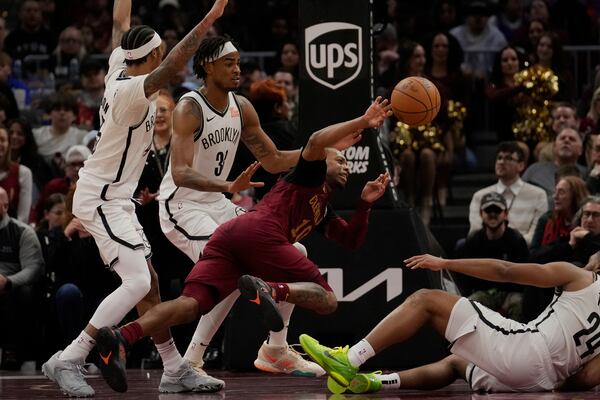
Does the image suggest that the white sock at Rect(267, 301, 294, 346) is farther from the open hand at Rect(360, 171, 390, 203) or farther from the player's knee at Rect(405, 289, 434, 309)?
the player's knee at Rect(405, 289, 434, 309)

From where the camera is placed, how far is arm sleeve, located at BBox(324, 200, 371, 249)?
9.23m

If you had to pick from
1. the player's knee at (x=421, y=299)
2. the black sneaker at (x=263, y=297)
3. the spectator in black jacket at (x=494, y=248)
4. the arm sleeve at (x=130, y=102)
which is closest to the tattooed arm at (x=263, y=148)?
the arm sleeve at (x=130, y=102)

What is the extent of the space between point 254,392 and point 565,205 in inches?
158

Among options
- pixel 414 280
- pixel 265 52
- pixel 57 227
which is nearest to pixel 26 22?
pixel 265 52

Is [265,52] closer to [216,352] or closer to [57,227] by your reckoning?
[57,227]

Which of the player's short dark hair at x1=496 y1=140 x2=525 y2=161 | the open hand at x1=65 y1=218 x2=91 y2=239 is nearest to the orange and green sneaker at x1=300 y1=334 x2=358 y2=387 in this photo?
the open hand at x1=65 y1=218 x2=91 y2=239

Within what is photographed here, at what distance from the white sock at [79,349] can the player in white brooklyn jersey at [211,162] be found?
997mm

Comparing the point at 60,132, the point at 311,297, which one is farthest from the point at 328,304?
the point at 60,132

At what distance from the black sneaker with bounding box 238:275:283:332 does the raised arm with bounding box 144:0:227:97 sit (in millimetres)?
1307

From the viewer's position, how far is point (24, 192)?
1359 cm

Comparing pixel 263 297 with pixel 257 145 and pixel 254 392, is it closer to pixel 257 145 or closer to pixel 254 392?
pixel 254 392

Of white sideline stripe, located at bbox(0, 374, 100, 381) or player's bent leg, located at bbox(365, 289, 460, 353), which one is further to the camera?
white sideline stripe, located at bbox(0, 374, 100, 381)

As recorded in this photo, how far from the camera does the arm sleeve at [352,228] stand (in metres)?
9.23

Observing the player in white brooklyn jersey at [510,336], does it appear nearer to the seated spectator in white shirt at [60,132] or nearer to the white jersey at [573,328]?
the white jersey at [573,328]
